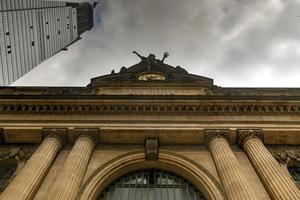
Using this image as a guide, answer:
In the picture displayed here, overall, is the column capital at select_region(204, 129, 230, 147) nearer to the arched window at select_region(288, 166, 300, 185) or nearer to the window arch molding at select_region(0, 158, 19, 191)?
the arched window at select_region(288, 166, 300, 185)

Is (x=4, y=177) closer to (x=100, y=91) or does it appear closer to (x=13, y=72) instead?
(x=100, y=91)

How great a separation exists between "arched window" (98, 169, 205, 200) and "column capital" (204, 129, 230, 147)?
258cm

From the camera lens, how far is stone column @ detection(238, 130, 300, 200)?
14.4 meters

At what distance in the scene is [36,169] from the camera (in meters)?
15.8

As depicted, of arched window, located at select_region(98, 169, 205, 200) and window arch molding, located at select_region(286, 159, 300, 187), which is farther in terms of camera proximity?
window arch molding, located at select_region(286, 159, 300, 187)

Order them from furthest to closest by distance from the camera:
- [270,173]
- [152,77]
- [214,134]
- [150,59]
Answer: [150,59]
[152,77]
[214,134]
[270,173]

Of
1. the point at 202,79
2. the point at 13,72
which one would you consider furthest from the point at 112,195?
the point at 13,72

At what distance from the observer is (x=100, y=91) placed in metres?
24.2

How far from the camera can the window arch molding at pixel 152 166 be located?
615 inches

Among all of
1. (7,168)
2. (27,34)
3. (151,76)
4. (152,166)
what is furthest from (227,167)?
(27,34)

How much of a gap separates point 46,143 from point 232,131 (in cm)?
968

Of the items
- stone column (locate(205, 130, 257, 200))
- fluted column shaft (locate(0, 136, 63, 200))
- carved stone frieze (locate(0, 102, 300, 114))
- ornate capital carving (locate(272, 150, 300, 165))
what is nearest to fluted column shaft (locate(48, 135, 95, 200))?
fluted column shaft (locate(0, 136, 63, 200))

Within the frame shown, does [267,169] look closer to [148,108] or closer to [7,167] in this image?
[148,108]

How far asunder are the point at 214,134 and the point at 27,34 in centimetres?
4518
